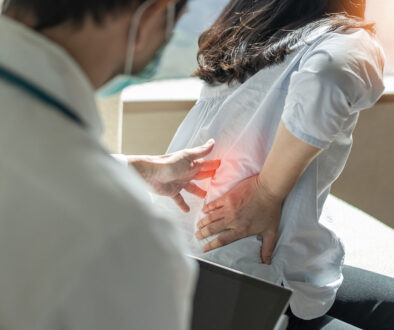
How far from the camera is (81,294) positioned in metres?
0.42

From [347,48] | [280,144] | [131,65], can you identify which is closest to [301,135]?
[280,144]

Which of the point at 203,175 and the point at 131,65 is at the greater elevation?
the point at 131,65

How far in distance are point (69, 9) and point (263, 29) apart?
573 mm

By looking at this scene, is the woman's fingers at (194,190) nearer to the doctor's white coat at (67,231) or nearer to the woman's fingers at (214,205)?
the woman's fingers at (214,205)

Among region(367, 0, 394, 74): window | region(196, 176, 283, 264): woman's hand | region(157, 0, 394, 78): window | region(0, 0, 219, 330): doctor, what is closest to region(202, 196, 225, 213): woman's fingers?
region(196, 176, 283, 264): woman's hand

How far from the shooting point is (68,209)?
42cm

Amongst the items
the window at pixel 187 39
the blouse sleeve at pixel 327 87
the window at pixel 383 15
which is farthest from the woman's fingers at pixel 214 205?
the window at pixel 383 15

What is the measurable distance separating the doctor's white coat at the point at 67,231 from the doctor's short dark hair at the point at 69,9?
1.7 inches

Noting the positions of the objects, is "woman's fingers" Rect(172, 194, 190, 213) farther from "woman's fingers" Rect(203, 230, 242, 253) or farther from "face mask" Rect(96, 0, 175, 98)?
"face mask" Rect(96, 0, 175, 98)

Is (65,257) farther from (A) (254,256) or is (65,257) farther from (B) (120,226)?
(A) (254,256)

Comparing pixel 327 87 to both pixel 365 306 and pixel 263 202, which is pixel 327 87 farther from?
pixel 365 306

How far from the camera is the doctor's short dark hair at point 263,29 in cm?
94

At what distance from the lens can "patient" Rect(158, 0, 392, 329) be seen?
87cm

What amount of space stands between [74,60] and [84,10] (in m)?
0.05
